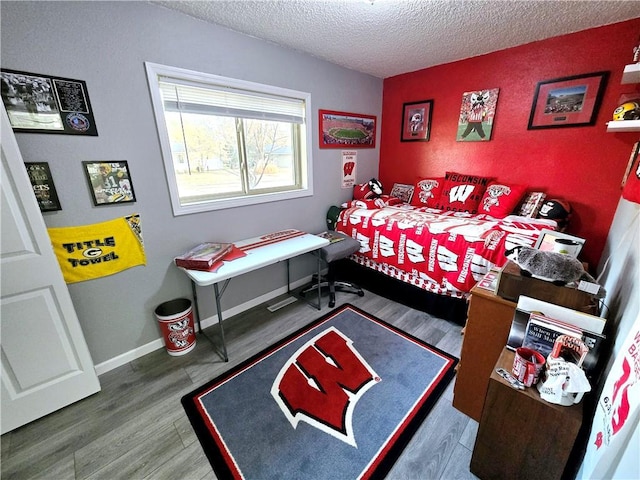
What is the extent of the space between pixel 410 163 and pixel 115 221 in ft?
10.2

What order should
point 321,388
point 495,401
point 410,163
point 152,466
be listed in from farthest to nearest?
point 410,163
point 321,388
point 152,466
point 495,401

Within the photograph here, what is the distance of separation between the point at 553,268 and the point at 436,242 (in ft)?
3.64

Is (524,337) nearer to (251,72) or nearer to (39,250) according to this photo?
(39,250)

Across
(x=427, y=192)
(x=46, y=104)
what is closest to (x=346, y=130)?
(x=427, y=192)

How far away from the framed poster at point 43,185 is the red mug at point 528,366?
241 cm

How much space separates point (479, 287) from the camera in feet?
4.43

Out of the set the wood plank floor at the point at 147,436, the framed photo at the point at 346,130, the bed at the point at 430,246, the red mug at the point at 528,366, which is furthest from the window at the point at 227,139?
the red mug at the point at 528,366

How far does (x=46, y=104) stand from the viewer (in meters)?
1.40

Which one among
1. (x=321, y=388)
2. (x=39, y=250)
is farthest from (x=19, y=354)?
(x=321, y=388)

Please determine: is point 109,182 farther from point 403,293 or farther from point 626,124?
point 626,124

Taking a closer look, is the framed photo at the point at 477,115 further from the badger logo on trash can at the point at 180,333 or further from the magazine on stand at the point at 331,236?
the badger logo on trash can at the point at 180,333

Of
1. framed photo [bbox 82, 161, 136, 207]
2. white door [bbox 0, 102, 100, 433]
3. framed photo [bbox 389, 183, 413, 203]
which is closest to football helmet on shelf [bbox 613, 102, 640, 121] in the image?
framed photo [bbox 389, 183, 413, 203]

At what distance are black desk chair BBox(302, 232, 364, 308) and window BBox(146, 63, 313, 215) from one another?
66cm

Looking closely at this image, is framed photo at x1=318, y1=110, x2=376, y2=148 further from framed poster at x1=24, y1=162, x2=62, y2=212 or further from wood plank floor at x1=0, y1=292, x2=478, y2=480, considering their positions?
wood plank floor at x1=0, y1=292, x2=478, y2=480
